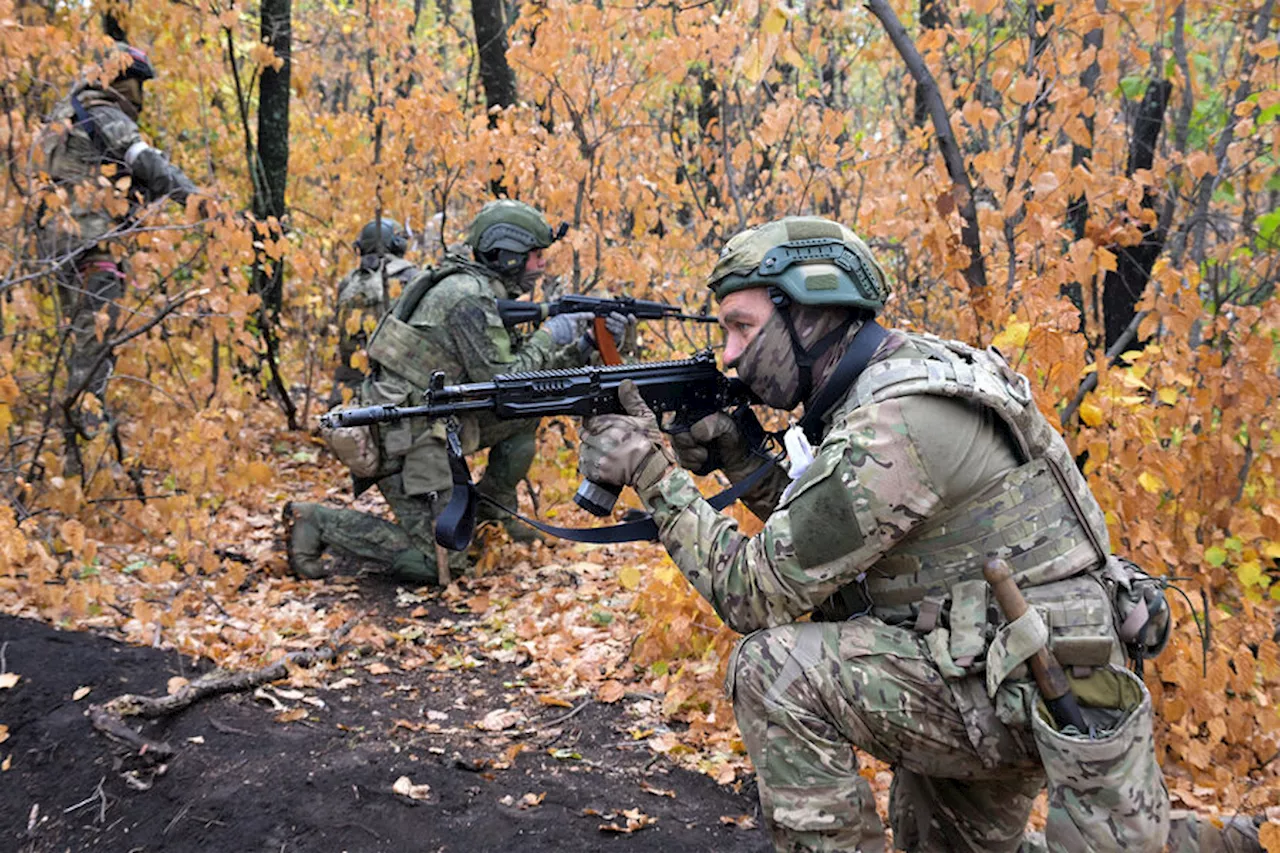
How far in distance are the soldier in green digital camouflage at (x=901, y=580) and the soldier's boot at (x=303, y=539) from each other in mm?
3627

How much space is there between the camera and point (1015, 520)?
7.81ft

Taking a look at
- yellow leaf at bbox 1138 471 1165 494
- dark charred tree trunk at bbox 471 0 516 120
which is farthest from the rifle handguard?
dark charred tree trunk at bbox 471 0 516 120

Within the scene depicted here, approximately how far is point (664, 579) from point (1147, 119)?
382 centimetres

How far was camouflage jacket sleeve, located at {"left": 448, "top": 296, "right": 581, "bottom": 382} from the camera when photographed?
5.44 metres

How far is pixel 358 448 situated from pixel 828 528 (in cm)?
368

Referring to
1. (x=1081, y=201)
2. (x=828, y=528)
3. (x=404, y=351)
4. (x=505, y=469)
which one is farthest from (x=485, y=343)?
(x=828, y=528)

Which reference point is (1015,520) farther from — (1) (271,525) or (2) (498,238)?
(1) (271,525)

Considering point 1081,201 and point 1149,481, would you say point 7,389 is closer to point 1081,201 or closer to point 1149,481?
point 1149,481

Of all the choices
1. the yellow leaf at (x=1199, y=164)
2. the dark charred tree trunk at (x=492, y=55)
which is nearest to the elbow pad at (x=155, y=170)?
the dark charred tree trunk at (x=492, y=55)

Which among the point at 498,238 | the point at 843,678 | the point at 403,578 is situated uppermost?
the point at 498,238

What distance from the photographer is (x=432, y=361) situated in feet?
18.1

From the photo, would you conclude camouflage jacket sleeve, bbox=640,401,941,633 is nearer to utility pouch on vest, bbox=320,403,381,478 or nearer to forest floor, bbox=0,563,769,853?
forest floor, bbox=0,563,769,853

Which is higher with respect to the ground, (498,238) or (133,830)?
(498,238)

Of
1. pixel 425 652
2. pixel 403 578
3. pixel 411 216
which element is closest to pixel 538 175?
pixel 411 216
